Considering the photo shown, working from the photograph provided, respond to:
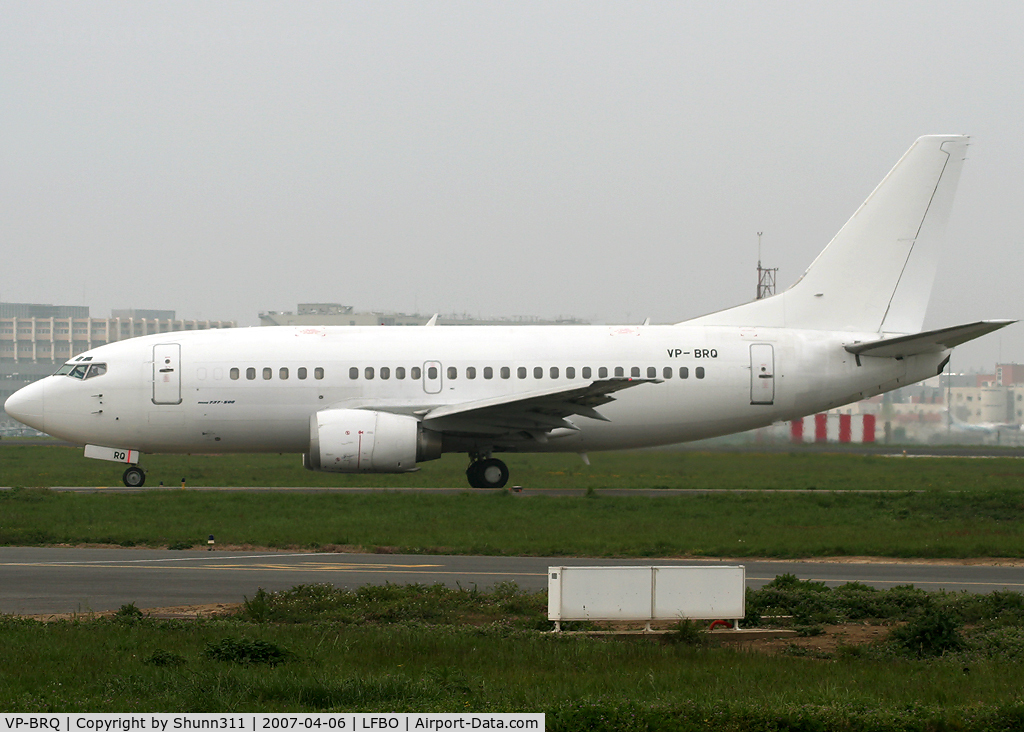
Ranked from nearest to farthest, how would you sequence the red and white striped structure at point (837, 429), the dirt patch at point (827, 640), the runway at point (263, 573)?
1. the dirt patch at point (827, 640)
2. the runway at point (263, 573)
3. the red and white striped structure at point (837, 429)

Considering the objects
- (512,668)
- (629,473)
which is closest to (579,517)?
(629,473)

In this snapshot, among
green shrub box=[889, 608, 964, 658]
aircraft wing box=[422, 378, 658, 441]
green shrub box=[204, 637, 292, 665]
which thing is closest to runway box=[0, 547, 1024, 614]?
green shrub box=[204, 637, 292, 665]

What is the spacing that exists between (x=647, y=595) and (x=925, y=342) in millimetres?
19254

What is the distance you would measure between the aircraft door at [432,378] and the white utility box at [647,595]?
17.7 m

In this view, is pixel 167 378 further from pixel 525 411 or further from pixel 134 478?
pixel 525 411

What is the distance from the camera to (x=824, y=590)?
13844mm

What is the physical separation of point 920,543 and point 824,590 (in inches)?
281

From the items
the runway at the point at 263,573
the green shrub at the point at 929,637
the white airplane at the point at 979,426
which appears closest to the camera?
the green shrub at the point at 929,637

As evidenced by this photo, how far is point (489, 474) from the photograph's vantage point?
2978 cm

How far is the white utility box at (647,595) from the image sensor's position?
39.1 ft

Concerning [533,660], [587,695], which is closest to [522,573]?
[533,660]

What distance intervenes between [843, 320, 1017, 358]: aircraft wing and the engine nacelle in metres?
11.8

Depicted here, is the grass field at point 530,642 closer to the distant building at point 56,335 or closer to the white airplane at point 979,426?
the white airplane at point 979,426


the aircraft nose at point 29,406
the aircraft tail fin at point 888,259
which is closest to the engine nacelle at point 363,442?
the aircraft nose at point 29,406
